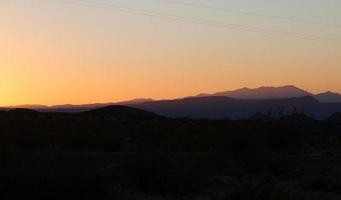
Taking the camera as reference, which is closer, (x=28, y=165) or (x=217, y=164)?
(x=28, y=165)

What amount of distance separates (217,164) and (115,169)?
6.15 m

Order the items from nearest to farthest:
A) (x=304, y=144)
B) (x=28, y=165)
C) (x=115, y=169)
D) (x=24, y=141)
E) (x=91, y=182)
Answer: (x=91, y=182)
(x=28, y=165)
(x=115, y=169)
(x=24, y=141)
(x=304, y=144)

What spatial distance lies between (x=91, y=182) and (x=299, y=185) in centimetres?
1041

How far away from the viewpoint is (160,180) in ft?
87.2

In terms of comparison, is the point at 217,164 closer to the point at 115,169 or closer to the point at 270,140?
the point at 115,169

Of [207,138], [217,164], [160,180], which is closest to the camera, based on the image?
[160,180]

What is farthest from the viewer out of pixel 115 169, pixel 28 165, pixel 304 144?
pixel 304 144

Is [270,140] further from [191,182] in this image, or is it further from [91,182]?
[91,182]

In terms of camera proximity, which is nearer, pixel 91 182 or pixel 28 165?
pixel 91 182

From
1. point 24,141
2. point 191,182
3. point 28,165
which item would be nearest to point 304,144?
point 24,141

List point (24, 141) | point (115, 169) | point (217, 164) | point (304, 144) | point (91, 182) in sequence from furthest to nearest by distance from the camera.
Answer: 1. point (304, 144)
2. point (24, 141)
3. point (217, 164)
4. point (115, 169)
5. point (91, 182)

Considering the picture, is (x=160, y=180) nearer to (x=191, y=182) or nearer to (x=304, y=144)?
(x=191, y=182)

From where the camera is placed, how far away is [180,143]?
4653cm

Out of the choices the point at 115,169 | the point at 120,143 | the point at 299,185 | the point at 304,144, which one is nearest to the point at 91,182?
the point at 115,169
